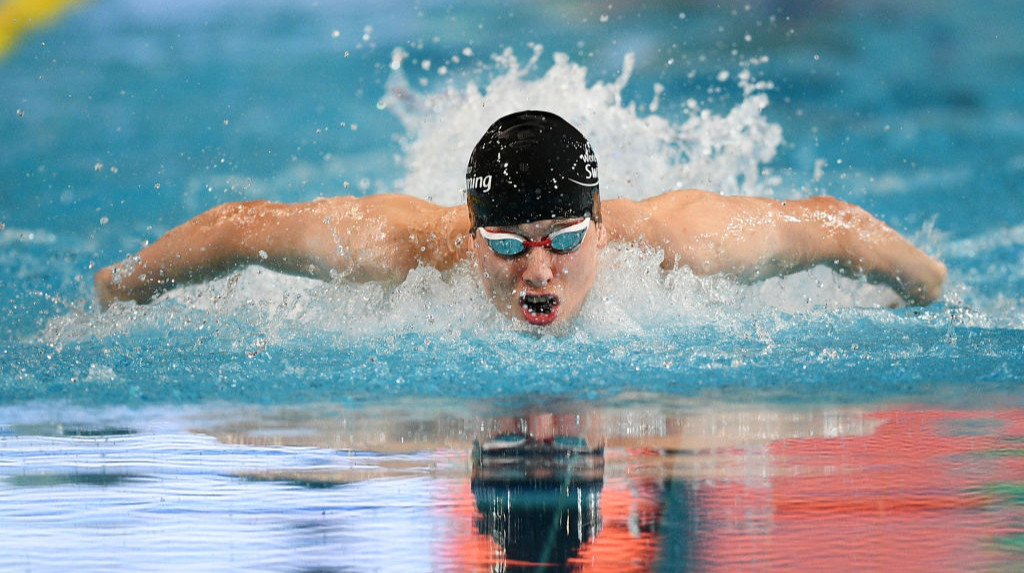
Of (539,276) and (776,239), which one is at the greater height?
(776,239)

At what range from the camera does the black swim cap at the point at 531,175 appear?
3.14 metres

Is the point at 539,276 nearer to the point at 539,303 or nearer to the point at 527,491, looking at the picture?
the point at 539,303

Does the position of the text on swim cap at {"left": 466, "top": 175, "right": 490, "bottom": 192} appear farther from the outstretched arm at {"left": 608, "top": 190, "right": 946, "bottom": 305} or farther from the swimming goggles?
the outstretched arm at {"left": 608, "top": 190, "right": 946, "bottom": 305}

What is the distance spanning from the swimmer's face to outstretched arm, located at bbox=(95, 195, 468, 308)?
27cm

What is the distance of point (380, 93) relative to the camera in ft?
26.4

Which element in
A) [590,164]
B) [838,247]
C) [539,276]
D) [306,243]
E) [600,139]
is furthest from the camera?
[600,139]

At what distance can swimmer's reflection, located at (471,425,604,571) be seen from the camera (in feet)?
4.42

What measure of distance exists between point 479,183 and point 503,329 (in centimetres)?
41

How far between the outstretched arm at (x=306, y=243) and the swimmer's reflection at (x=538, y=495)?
1.49 metres

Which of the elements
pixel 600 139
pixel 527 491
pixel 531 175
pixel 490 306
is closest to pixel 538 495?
pixel 527 491

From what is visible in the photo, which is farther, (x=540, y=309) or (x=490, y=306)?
(x=490, y=306)

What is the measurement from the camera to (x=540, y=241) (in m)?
3.13

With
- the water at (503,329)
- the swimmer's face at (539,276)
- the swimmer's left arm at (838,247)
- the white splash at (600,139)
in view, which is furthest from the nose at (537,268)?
the white splash at (600,139)

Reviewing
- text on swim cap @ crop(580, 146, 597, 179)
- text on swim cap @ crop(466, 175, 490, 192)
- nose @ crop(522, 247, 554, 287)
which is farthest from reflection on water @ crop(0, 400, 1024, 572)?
text on swim cap @ crop(580, 146, 597, 179)
